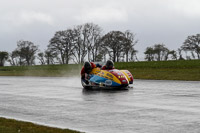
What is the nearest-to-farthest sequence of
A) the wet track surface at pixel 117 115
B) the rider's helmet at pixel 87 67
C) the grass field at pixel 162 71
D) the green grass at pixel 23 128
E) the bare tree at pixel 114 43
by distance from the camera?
the green grass at pixel 23 128, the wet track surface at pixel 117 115, the rider's helmet at pixel 87 67, the grass field at pixel 162 71, the bare tree at pixel 114 43

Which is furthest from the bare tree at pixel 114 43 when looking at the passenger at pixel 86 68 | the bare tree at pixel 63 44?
the passenger at pixel 86 68

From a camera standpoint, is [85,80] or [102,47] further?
[102,47]

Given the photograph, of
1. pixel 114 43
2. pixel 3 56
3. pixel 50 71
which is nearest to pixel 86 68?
pixel 50 71

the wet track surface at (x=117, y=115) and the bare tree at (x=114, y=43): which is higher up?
the bare tree at (x=114, y=43)

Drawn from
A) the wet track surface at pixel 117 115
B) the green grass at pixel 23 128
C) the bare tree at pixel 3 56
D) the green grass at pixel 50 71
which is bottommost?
the green grass at pixel 23 128

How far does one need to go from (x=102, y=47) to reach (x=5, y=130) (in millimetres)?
82261

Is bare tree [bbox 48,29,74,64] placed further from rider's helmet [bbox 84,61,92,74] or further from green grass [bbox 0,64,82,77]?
rider's helmet [bbox 84,61,92,74]

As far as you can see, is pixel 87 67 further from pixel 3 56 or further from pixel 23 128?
pixel 3 56

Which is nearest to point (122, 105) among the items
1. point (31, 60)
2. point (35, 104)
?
point (35, 104)

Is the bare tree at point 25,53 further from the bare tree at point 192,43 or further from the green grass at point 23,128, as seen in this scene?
the green grass at point 23,128

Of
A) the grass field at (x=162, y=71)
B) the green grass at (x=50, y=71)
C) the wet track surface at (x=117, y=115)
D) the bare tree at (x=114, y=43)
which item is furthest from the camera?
the bare tree at (x=114, y=43)

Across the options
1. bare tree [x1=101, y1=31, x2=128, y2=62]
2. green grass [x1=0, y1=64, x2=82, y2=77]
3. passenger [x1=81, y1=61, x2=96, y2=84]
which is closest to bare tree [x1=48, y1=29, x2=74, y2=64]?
bare tree [x1=101, y1=31, x2=128, y2=62]

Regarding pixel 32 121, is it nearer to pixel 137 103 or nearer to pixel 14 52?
pixel 137 103

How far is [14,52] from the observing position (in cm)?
10350
